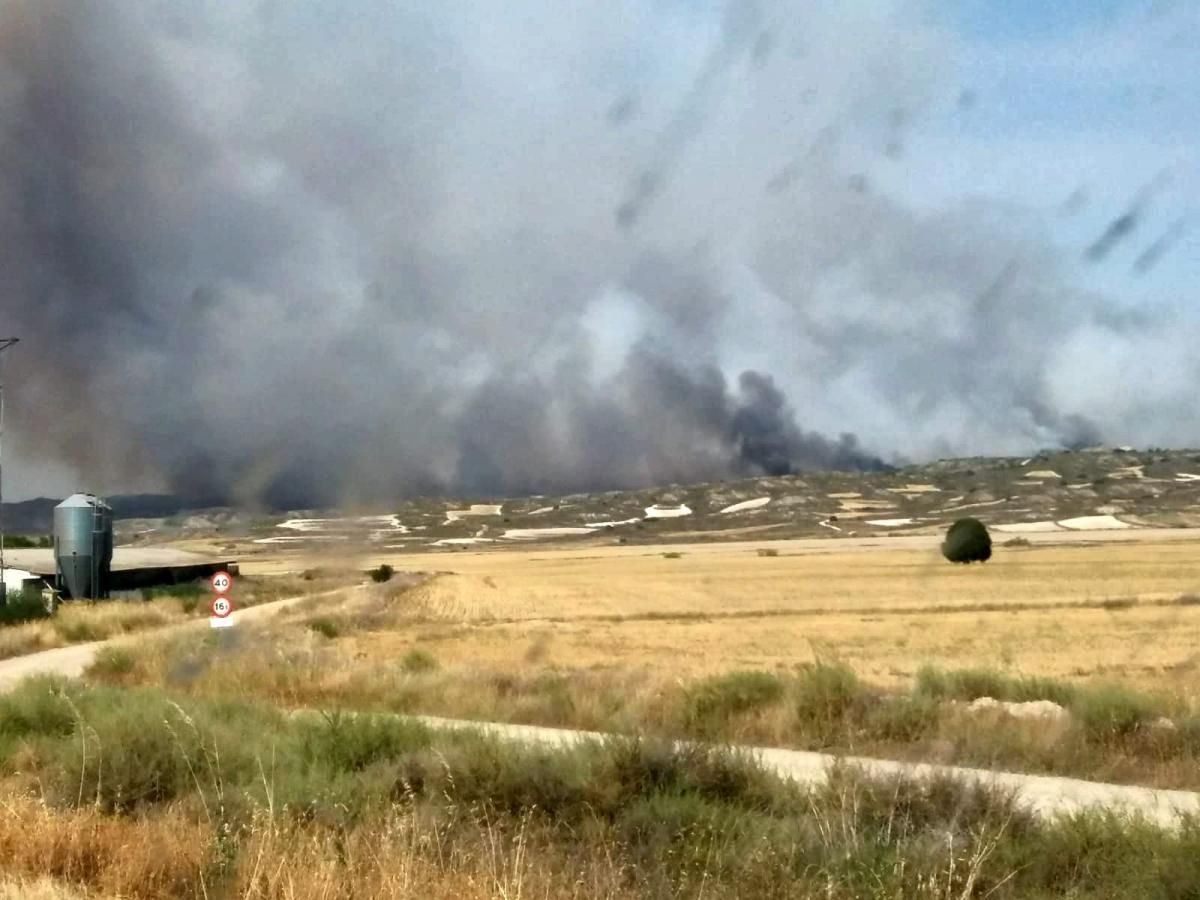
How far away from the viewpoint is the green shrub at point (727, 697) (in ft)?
64.0

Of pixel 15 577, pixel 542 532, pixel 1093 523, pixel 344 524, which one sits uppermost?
pixel 344 524

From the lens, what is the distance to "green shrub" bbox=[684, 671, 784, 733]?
19.5m

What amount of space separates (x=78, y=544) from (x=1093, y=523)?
123024 mm

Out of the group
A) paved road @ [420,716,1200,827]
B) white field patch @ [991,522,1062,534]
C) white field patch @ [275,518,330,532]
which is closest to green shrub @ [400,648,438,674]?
white field patch @ [275,518,330,532]

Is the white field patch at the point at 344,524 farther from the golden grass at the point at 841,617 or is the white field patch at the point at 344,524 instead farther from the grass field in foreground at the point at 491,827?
the golden grass at the point at 841,617

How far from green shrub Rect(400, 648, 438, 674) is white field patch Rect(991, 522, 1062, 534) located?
120 metres

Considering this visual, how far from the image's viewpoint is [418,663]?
29.9m

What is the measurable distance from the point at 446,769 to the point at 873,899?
5146 mm

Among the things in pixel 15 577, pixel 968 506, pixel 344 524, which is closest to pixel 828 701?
pixel 344 524

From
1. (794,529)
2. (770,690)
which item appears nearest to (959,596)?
(770,690)

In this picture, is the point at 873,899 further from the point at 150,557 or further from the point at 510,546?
the point at 510,546

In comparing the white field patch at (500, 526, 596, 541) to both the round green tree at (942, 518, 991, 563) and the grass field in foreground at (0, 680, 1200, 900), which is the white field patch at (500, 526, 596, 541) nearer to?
the round green tree at (942, 518, 991, 563)

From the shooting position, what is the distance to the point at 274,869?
7.91 meters

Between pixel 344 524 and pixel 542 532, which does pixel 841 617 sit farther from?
pixel 542 532
